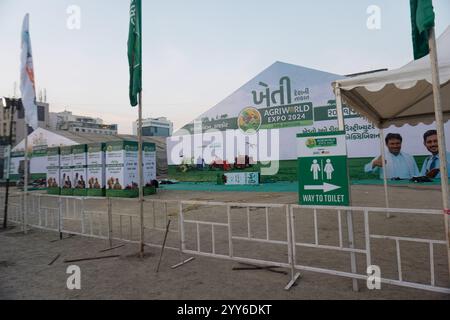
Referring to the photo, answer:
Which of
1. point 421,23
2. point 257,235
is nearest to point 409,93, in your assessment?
point 421,23

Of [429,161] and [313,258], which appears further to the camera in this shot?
[429,161]

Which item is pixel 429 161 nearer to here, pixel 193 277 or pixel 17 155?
pixel 193 277

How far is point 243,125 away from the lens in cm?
2592

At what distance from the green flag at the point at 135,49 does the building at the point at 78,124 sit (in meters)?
82.2

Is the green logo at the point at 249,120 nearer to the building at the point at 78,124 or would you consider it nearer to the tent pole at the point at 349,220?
the tent pole at the point at 349,220

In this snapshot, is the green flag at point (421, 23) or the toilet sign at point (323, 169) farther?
the toilet sign at point (323, 169)

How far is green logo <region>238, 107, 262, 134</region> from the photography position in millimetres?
25297

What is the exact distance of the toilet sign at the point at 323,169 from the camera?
13.1ft

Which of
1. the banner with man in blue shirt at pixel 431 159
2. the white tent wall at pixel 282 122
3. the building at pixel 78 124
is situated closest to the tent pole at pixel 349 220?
the white tent wall at pixel 282 122

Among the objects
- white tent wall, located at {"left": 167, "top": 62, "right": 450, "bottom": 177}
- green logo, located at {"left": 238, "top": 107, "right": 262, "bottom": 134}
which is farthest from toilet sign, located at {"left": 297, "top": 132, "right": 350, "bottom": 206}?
green logo, located at {"left": 238, "top": 107, "right": 262, "bottom": 134}

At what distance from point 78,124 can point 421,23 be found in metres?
100

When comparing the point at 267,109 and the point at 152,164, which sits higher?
the point at 267,109
